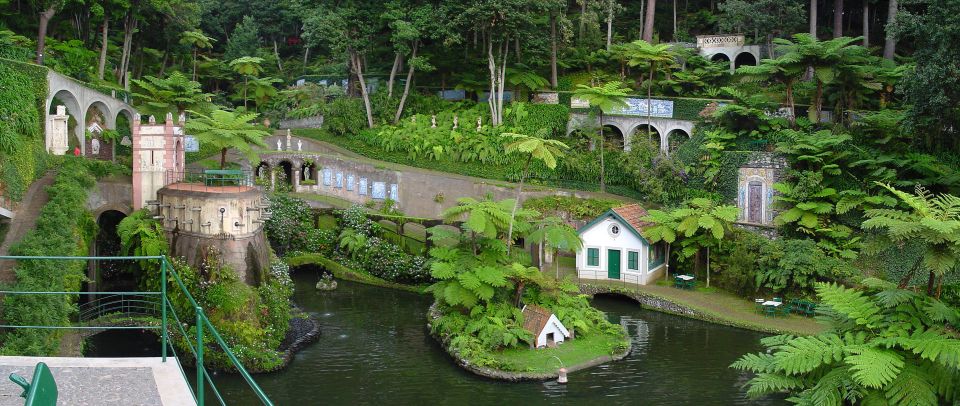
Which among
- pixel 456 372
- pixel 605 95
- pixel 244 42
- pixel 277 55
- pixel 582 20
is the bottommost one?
pixel 456 372

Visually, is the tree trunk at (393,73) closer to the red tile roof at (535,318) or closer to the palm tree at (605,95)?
the palm tree at (605,95)

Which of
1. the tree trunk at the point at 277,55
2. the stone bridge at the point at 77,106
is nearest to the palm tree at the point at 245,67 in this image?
the tree trunk at the point at 277,55

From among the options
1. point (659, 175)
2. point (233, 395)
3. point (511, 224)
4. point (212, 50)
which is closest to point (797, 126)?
point (659, 175)

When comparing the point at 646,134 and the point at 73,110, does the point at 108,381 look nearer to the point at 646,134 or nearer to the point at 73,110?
the point at 73,110

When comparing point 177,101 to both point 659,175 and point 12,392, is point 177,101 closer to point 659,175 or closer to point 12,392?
point 659,175

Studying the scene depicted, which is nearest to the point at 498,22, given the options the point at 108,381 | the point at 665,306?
the point at 665,306

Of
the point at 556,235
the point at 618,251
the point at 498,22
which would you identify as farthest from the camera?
the point at 498,22

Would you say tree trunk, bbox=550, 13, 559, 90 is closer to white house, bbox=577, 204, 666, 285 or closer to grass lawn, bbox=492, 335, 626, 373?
white house, bbox=577, 204, 666, 285
